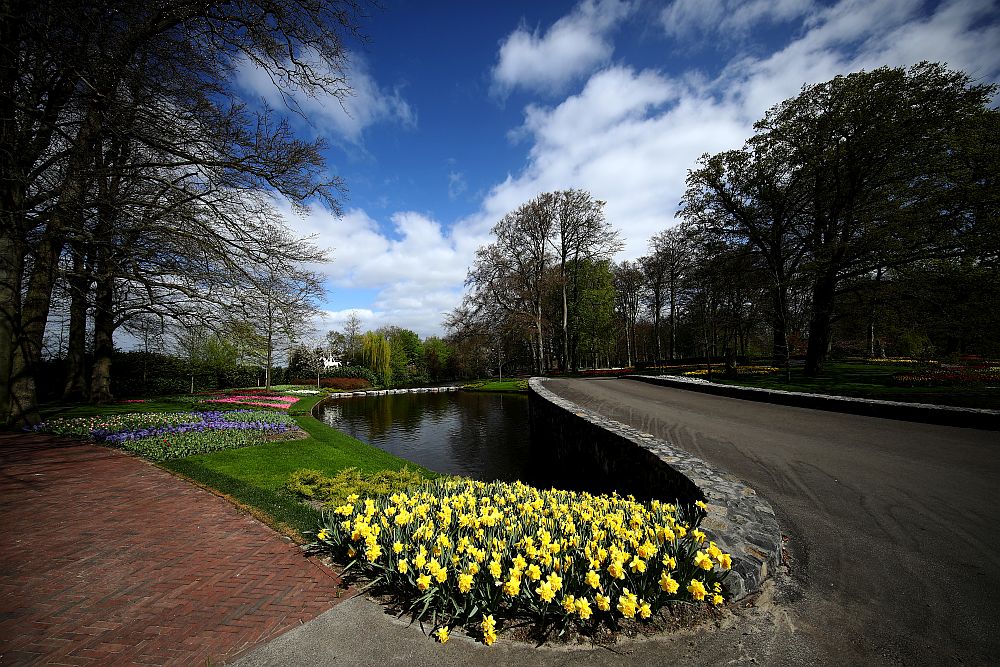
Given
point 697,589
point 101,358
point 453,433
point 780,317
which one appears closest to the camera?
point 697,589

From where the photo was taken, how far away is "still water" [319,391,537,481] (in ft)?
33.7

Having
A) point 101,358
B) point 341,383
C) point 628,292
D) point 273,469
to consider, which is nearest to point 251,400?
point 101,358

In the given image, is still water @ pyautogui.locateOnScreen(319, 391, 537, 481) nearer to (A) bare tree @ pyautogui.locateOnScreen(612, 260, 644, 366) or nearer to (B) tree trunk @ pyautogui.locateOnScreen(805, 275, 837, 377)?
(B) tree trunk @ pyautogui.locateOnScreen(805, 275, 837, 377)

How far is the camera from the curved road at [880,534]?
2.23 m

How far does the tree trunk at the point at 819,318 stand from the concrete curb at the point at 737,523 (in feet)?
50.9

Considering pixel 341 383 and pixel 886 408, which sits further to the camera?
pixel 341 383

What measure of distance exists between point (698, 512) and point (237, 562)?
430 cm

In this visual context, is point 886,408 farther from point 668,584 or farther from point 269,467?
point 269,467

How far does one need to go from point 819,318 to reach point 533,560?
19235 mm

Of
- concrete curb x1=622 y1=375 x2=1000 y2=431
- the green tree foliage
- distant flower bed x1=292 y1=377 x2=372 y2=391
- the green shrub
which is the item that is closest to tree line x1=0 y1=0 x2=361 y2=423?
the green shrub

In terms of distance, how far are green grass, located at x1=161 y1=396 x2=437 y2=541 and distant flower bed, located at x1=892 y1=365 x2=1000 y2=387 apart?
1652cm

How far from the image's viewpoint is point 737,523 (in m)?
3.26

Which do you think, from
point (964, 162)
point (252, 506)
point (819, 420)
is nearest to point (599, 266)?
point (964, 162)

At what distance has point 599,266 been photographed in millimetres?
39312
